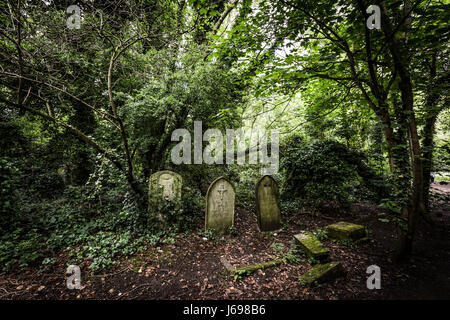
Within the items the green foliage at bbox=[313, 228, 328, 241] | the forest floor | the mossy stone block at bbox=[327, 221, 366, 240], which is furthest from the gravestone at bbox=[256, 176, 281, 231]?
the mossy stone block at bbox=[327, 221, 366, 240]

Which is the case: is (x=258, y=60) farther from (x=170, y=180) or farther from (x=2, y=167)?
(x=2, y=167)

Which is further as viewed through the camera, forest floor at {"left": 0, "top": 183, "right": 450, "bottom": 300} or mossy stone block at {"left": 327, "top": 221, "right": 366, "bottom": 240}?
mossy stone block at {"left": 327, "top": 221, "right": 366, "bottom": 240}

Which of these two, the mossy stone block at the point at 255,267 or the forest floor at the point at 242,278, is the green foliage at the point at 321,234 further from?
the mossy stone block at the point at 255,267

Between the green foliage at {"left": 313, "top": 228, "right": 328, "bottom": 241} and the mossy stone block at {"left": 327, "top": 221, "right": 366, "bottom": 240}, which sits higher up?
the mossy stone block at {"left": 327, "top": 221, "right": 366, "bottom": 240}

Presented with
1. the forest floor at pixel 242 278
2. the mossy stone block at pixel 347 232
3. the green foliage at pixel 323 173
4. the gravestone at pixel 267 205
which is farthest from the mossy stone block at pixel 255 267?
the green foliage at pixel 323 173

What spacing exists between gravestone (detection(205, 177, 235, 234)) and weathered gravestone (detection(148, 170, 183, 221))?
928 mm

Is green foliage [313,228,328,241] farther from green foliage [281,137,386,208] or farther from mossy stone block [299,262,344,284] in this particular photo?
mossy stone block [299,262,344,284]

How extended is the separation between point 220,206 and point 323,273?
8.92ft

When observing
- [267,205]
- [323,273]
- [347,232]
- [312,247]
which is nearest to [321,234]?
[347,232]

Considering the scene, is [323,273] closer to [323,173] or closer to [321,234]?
[321,234]

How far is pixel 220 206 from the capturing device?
4.77 metres

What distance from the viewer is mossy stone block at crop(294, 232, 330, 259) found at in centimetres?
324

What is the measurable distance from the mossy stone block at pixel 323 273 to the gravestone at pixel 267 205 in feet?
6.30
